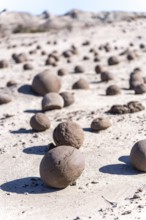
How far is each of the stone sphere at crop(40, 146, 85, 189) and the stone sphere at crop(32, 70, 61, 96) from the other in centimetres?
537

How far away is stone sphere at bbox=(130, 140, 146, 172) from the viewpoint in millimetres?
6465

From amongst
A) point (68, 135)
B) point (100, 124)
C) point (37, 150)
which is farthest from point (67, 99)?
point (68, 135)

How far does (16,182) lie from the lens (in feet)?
21.2

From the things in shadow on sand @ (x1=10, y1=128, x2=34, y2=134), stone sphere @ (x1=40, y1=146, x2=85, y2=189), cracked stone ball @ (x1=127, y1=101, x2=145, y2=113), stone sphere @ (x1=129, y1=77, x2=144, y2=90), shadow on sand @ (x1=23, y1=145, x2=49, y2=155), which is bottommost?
shadow on sand @ (x1=10, y1=128, x2=34, y2=134)

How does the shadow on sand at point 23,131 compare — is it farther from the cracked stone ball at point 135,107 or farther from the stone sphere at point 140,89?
the stone sphere at point 140,89

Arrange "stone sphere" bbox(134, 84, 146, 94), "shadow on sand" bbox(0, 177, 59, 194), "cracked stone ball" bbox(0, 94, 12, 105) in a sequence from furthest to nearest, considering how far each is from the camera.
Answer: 1. "stone sphere" bbox(134, 84, 146, 94)
2. "cracked stone ball" bbox(0, 94, 12, 105)
3. "shadow on sand" bbox(0, 177, 59, 194)

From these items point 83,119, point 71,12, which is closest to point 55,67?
point 83,119

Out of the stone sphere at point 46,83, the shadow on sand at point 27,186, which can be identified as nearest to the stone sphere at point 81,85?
the stone sphere at point 46,83

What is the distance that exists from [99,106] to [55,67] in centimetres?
670

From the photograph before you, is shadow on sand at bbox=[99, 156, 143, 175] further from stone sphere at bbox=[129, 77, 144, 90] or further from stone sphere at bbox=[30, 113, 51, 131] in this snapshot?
stone sphere at bbox=[129, 77, 144, 90]

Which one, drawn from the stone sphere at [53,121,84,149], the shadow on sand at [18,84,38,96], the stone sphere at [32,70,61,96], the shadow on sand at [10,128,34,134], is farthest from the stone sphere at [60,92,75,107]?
the stone sphere at [53,121,84,149]

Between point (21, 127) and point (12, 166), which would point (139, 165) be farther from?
point (21, 127)

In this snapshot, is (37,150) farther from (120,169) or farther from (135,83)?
(135,83)

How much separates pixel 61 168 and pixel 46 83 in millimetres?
5623
